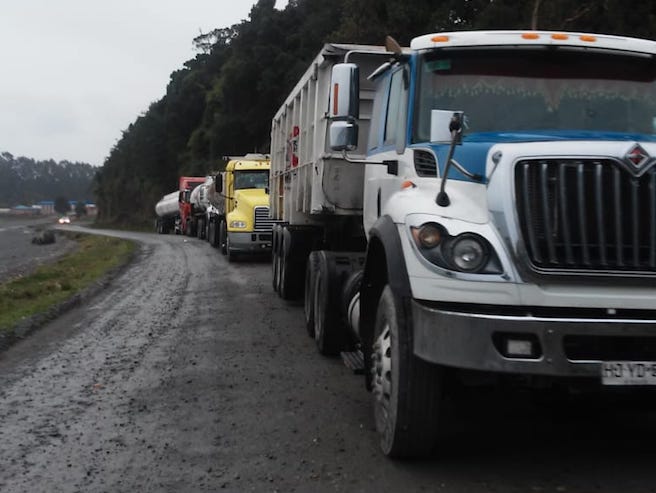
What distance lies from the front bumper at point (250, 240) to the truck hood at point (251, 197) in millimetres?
783

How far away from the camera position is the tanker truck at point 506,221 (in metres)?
4.41

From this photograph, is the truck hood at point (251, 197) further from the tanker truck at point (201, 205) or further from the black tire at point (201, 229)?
the black tire at point (201, 229)

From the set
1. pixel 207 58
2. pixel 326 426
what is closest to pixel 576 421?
pixel 326 426

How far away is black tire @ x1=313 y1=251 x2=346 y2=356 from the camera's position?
8.66 meters

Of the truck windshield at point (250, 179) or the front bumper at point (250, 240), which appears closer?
the front bumper at point (250, 240)

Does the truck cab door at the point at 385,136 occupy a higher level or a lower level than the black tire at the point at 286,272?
higher

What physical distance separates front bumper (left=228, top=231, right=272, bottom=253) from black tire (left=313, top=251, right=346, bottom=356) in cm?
1237

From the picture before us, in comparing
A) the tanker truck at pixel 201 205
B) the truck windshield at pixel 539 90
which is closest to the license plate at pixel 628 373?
the truck windshield at pixel 539 90

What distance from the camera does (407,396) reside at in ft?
15.9

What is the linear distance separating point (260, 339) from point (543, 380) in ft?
18.8

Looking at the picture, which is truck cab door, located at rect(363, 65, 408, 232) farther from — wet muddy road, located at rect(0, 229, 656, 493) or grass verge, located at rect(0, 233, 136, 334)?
grass verge, located at rect(0, 233, 136, 334)

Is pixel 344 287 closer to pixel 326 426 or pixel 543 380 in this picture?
pixel 326 426

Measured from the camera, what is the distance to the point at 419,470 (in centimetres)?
501

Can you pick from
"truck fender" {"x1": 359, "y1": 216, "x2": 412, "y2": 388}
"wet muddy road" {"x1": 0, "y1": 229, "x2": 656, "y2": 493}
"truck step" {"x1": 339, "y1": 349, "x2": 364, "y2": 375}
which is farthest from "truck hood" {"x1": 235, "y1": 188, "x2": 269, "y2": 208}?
"truck fender" {"x1": 359, "y1": 216, "x2": 412, "y2": 388}
